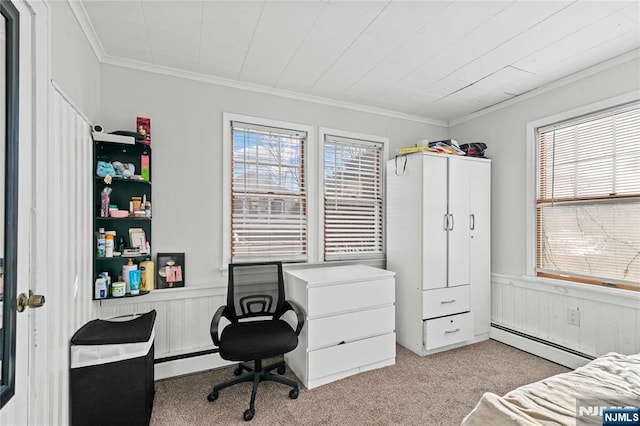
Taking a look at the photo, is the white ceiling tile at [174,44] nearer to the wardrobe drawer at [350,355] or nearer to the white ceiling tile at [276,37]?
the white ceiling tile at [276,37]

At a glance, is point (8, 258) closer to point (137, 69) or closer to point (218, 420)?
point (218, 420)

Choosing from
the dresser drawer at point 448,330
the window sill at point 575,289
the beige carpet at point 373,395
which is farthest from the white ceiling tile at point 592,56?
the beige carpet at point 373,395

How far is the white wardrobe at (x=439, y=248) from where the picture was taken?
10.0ft

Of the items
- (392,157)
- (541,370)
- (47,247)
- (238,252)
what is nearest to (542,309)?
(541,370)

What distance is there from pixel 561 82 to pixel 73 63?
383cm

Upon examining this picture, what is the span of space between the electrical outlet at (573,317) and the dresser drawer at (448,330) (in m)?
0.82

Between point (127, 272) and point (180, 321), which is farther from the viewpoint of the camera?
point (180, 321)

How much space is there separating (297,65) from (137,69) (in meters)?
1.31

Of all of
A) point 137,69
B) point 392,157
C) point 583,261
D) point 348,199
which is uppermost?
point 137,69

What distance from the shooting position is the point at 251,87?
9.77ft

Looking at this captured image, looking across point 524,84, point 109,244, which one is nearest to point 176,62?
point 109,244

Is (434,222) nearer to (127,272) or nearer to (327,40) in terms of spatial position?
(327,40)

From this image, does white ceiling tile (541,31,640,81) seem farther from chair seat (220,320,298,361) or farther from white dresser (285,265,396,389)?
chair seat (220,320,298,361)

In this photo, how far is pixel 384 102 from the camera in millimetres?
3426
